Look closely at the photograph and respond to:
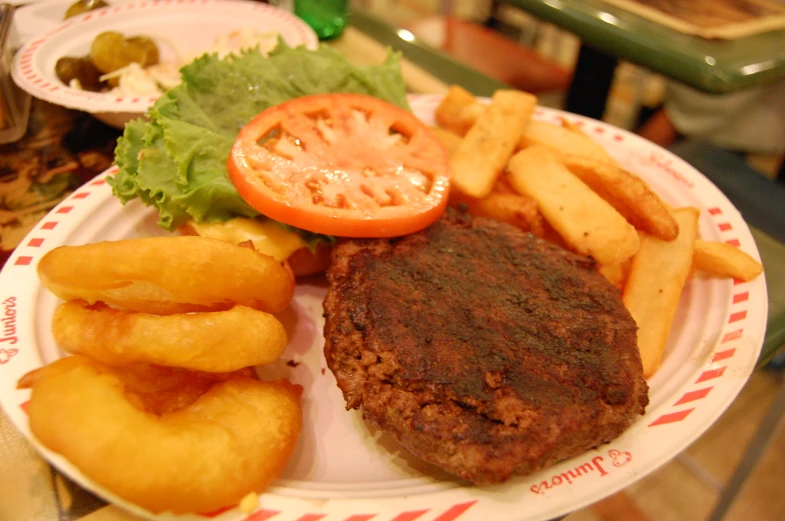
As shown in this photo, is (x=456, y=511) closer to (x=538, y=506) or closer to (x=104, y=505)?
(x=538, y=506)

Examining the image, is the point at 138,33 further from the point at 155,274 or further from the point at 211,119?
the point at 155,274

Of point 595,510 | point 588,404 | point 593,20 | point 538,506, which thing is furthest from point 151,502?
point 593,20

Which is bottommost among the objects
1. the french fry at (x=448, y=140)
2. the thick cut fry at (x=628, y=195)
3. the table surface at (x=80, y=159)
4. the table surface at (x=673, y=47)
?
the table surface at (x=80, y=159)

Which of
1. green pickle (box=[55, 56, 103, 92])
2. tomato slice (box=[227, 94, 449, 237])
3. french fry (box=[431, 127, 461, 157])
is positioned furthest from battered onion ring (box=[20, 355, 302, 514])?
green pickle (box=[55, 56, 103, 92])

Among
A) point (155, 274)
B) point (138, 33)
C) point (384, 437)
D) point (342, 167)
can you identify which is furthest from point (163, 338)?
point (138, 33)

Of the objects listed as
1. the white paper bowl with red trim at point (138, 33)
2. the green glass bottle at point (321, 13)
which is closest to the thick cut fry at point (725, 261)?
the white paper bowl with red trim at point (138, 33)

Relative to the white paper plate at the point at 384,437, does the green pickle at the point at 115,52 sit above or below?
above

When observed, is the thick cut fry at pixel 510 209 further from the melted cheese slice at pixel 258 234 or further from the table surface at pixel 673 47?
the table surface at pixel 673 47
